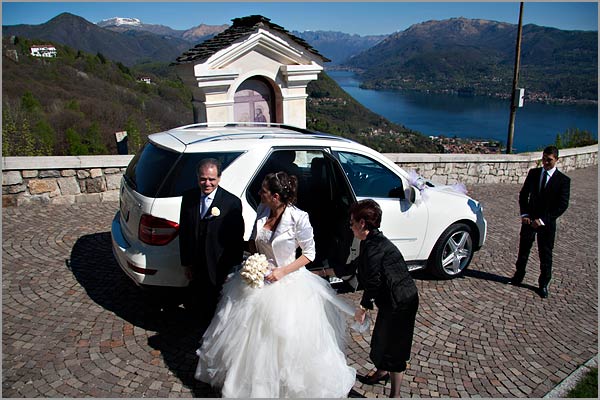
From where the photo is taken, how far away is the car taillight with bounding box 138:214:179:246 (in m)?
3.56

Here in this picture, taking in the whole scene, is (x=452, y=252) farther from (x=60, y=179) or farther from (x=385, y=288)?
(x=60, y=179)

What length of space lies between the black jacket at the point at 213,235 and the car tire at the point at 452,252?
8.92ft

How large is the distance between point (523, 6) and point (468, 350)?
14400 millimetres

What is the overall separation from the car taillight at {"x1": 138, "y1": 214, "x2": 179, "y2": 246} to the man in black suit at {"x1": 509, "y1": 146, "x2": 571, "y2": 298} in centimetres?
409

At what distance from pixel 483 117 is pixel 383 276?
280ft

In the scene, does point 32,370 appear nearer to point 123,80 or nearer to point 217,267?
point 217,267

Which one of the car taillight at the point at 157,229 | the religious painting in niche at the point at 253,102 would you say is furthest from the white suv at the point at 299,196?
the religious painting in niche at the point at 253,102

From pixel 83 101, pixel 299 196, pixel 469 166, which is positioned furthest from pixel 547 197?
pixel 83 101

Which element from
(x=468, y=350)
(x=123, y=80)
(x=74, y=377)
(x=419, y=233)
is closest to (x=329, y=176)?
(x=419, y=233)

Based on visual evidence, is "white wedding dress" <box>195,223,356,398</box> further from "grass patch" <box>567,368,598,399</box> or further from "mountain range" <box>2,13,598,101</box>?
"mountain range" <box>2,13,598,101</box>

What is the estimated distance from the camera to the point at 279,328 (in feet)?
9.38

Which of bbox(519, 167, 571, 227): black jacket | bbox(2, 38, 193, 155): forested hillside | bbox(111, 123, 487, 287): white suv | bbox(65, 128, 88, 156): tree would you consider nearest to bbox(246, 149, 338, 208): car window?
bbox(111, 123, 487, 287): white suv

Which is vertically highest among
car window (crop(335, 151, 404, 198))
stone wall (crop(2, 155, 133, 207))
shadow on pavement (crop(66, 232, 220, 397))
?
car window (crop(335, 151, 404, 198))

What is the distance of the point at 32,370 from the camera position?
128 inches
